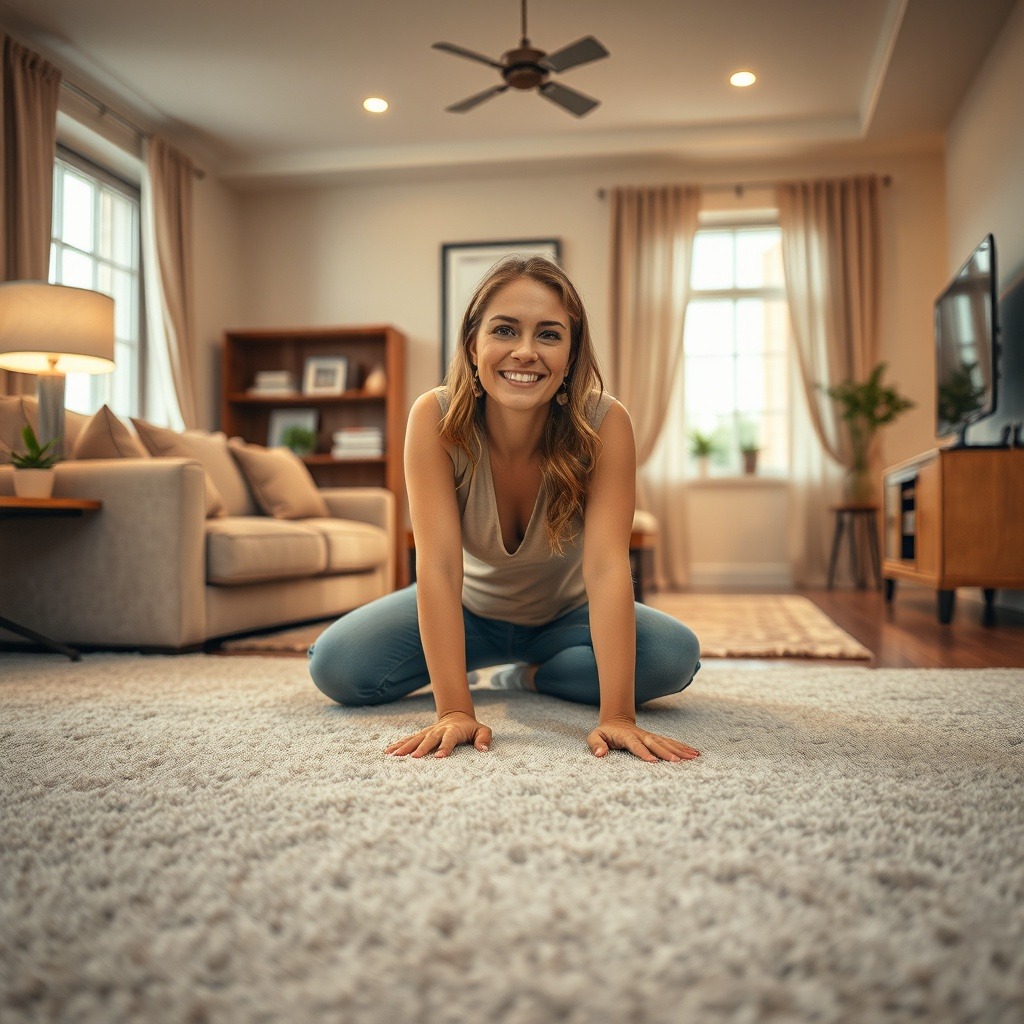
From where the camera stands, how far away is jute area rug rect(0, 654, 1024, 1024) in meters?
0.59

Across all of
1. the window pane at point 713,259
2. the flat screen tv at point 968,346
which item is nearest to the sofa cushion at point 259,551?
the flat screen tv at point 968,346

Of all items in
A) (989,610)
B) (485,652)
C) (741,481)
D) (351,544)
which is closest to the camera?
(485,652)

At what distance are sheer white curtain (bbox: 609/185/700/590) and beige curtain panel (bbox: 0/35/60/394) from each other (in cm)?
328

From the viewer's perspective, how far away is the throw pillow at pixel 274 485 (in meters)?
3.83

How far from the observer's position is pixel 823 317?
5.60 meters

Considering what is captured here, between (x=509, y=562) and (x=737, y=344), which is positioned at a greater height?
(x=737, y=344)

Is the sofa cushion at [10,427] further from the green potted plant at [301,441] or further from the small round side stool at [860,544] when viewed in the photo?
the small round side stool at [860,544]

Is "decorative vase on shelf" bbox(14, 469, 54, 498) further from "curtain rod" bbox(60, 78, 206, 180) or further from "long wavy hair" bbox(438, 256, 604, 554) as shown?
"curtain rod" bbox(60, 78, 206, 180)

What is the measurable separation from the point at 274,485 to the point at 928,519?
270cm

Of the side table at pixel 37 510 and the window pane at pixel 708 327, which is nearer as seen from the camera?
the side table at pixel 37 510

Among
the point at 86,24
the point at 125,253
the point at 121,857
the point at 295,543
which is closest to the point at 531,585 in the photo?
the point at 121,857

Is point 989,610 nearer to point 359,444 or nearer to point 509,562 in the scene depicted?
point 509,562

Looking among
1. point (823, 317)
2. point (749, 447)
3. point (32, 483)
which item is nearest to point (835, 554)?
point (749, 447)

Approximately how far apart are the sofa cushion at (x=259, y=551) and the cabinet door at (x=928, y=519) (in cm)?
232
